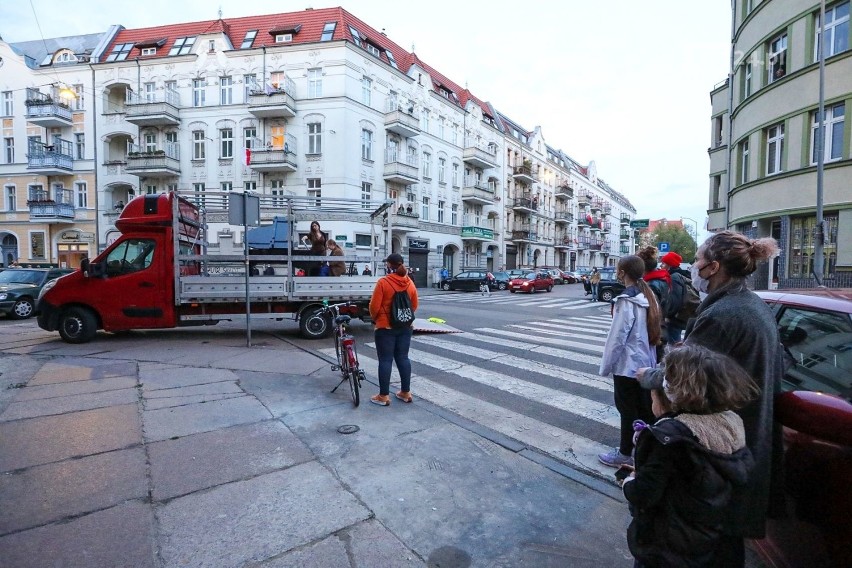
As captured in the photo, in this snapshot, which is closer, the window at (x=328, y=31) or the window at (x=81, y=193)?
the window at (x=328, y=31)

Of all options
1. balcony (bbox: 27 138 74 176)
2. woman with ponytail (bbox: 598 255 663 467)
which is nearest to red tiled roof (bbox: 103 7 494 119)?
balcony (bbox: 27 138 74 176)

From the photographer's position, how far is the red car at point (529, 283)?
96.3 ft

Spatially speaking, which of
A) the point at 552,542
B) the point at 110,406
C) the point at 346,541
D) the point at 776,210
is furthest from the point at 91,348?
the point at 776,210

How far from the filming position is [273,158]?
92.0 ft

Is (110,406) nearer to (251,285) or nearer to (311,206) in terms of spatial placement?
(251,285)

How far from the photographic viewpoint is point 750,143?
1852cm

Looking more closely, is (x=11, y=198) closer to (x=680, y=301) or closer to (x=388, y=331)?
(x=388, y=331)

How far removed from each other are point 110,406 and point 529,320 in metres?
11.0

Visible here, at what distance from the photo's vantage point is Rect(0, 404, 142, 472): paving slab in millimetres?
3766

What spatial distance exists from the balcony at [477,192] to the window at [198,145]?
21.3 m

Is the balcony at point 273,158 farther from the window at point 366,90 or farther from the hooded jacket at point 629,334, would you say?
the hooded jacket at point 629,334

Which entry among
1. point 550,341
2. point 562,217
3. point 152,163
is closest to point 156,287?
point 550,341

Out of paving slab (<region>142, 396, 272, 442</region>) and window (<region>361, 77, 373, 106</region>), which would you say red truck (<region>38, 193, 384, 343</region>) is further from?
window (<region>361, 77, 373, 106</region>)

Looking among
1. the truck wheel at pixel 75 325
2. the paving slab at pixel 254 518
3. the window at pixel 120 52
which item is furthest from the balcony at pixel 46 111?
the paving slab at pixel 254 518
